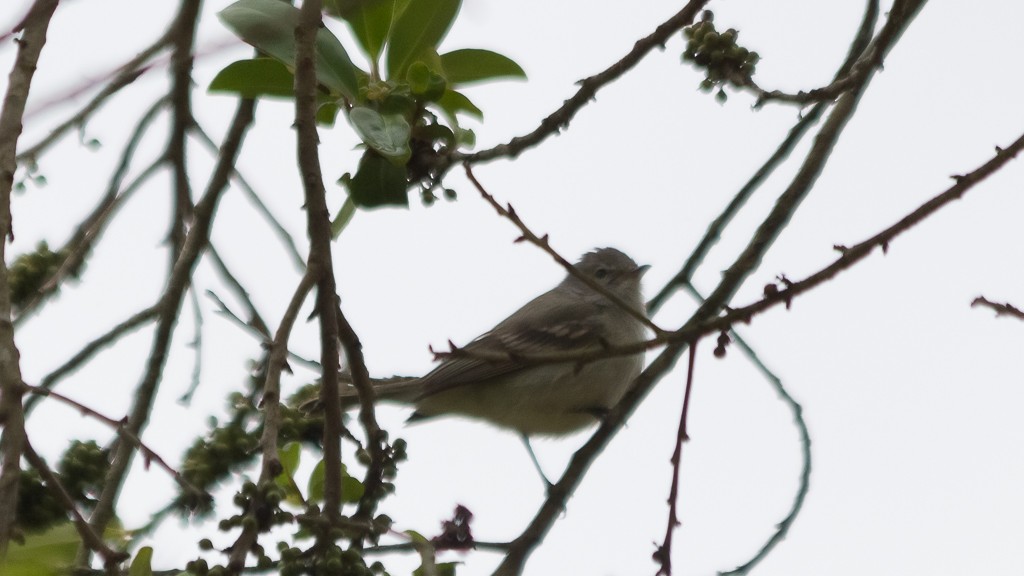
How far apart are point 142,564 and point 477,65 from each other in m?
2.16

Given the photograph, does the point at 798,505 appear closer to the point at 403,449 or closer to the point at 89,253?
the point at 403,449

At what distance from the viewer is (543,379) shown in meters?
6.72

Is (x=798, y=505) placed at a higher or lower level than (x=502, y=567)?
higher

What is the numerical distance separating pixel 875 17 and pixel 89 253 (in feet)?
11.7

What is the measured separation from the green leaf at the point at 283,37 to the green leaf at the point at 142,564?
1.58 m

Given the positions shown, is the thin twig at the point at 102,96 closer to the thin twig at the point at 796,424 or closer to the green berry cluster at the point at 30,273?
the green berry cluster at the point at 30,273

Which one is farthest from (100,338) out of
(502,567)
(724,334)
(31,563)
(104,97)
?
(31,563)

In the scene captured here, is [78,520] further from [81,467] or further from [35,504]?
[81,467]

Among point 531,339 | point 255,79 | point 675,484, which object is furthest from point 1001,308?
point 531,339

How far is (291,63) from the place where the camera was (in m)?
3.55

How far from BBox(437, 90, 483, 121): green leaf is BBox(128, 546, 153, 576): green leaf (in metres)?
1.98

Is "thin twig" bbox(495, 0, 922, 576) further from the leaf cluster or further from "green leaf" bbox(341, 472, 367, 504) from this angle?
the leaf cluster

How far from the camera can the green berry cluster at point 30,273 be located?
4.13m

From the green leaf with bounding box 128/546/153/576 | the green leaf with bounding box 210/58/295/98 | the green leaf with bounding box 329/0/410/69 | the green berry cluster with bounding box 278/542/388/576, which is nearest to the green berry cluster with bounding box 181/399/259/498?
the green leaf with bounding box 128/546/153/576
